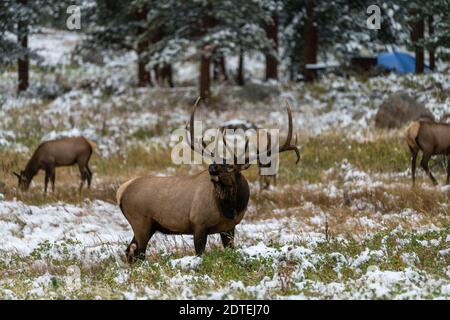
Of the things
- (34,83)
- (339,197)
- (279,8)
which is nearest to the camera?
(339,197)

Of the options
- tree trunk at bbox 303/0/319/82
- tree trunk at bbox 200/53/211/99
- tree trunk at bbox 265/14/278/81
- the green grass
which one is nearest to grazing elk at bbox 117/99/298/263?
the green grass

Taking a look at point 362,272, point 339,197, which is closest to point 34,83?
point 339,197

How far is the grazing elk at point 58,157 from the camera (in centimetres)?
1600

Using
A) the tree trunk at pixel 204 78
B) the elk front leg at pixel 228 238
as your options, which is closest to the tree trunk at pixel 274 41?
the tree trunk at pixel 204 78

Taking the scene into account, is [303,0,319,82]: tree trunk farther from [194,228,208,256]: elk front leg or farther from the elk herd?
[194,228,208,256]: elk front leg

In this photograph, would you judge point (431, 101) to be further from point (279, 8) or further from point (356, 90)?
point (279, 8)

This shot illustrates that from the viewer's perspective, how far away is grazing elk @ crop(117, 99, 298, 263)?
7902 mm

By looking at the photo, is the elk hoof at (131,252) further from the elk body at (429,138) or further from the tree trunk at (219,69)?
the tree trunk at (219,69)

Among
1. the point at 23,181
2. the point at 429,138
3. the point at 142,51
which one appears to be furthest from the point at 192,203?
the point at 142,51

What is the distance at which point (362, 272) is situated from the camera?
7.01 m

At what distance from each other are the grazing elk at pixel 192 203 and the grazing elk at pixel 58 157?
7.48 metres

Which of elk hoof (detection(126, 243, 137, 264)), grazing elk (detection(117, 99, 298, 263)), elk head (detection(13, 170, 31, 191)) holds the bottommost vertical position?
elk head (detection(13, 170, 31, 191))

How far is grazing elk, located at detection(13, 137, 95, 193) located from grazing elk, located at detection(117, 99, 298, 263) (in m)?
7.48

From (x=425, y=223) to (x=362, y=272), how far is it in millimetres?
3600
